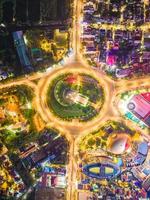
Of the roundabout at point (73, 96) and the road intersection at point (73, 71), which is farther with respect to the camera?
the roundabout at point (73, 96)

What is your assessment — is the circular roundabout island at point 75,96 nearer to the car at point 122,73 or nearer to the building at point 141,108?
the car at point 122,73

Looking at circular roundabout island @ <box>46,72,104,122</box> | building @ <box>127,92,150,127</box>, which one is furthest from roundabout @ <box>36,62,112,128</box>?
building @ <box>127,92,150,127</box>

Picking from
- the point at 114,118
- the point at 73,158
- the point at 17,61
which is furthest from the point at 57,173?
the point at 17,61

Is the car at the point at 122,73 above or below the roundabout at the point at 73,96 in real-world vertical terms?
above

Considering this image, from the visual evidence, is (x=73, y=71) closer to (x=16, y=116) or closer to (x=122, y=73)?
(x=122, y=73)

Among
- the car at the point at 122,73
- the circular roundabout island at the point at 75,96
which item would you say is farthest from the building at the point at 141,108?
the circular roundabout island at the point at 75,96

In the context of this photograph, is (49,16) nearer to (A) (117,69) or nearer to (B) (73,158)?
(A) (117,69)

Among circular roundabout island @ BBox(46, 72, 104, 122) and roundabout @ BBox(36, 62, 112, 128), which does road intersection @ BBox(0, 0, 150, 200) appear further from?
circular roundabout island @ BBox(46, 72, 104, 122)

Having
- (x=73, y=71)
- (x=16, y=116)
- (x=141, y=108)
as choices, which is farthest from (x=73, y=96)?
(x=141, y=108)
